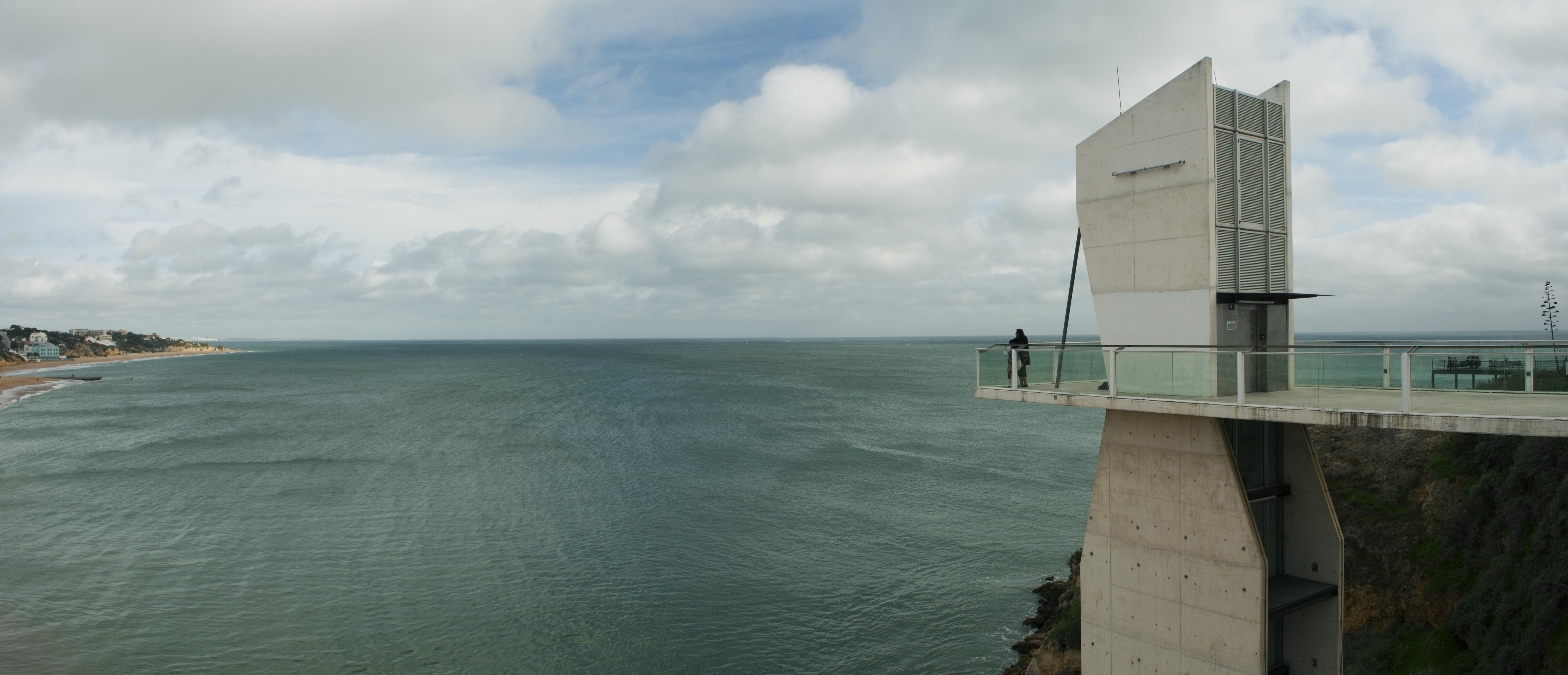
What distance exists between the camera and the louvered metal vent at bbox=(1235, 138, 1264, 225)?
11805 mm

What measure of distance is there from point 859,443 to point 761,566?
24453mm

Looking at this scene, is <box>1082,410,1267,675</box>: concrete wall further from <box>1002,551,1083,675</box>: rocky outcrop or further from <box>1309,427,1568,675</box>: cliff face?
<box>1309,427,1568,675</box>: cliff face

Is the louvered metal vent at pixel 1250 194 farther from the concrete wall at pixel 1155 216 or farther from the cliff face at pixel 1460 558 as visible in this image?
the cliff face at pixel 1460 558

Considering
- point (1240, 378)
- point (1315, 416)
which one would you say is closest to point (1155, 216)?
point (1240, 378)

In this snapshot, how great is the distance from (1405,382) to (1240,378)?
1.67m

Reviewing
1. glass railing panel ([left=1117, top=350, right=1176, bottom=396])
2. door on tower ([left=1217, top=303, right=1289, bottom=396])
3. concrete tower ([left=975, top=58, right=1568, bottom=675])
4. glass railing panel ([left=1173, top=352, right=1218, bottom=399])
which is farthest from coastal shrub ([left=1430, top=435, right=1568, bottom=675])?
glass railing panel ([left=1117, top=350, right=1176, bottom=396])

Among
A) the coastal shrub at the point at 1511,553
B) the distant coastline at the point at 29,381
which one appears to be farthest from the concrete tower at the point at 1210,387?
the distant coastline at the point at 29,381

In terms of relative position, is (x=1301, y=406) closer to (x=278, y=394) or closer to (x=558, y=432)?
(x=558, y=432)

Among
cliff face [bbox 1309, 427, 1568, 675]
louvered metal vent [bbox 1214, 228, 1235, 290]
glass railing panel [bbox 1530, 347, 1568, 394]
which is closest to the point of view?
glass railing panel [bbox 1530, 347, 1568, 394]

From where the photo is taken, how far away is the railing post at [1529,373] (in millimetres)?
10000

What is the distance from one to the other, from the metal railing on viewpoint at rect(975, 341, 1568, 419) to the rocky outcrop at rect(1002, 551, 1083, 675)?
546cm

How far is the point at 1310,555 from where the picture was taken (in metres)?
12.7

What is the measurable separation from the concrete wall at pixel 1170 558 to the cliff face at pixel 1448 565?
6347mm

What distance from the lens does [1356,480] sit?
22.8 meters
